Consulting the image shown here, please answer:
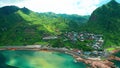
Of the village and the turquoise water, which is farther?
the village

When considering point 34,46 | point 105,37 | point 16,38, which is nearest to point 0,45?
point 16,38

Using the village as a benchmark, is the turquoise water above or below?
below

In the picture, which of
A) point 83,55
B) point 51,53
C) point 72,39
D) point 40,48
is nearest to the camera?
point 83,55

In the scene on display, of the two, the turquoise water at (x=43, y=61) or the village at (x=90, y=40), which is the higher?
the village at (x=90, y=40)

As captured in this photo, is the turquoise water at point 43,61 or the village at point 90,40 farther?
the village at point 90,40

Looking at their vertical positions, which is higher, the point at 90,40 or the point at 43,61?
the point at 90,40

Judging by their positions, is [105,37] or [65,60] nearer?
[65,60]

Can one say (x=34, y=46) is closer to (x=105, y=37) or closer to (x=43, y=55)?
(x=43, y=55)

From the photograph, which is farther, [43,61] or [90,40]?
[90,40]
